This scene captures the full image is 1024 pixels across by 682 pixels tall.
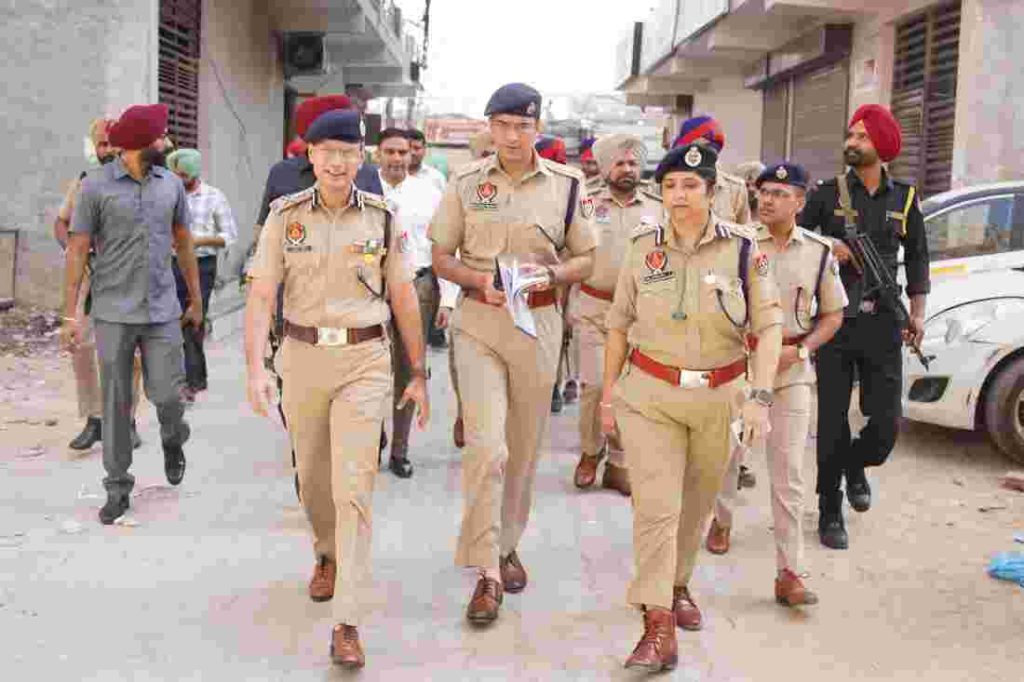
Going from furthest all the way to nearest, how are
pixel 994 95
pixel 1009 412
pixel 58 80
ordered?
1. pixel 58 80
2. pixel 994 95
3. pixel 1009 412

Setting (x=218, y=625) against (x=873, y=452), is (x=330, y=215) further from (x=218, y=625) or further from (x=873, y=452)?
(x=873, y=452)

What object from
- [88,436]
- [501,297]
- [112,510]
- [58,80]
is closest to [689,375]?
[501,297]

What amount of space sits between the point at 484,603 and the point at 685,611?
2.51 ft

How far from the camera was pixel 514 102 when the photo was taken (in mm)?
4859

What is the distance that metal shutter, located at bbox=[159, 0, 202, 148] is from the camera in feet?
44.7

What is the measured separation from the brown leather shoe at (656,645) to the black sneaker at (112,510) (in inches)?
116

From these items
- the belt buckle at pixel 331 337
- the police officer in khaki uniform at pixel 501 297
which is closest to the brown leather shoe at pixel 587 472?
the police officer in khaki uniform at pixel 501 297

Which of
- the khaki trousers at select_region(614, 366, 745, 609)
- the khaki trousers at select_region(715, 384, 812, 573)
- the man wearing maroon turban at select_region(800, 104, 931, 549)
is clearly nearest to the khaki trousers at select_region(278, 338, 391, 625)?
the khaki trousers at select_region(614, 366, 745, 609)

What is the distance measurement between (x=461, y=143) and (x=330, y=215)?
4106cm

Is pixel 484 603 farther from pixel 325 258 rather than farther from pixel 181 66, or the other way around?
pixel 181 66

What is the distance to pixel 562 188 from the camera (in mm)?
5070

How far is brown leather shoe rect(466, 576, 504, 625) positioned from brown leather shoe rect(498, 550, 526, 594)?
0.35m

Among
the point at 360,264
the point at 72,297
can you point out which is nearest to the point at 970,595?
the point at 360,264

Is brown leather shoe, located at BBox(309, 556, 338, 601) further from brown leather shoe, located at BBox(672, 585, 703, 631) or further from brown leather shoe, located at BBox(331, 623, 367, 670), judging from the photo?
brown leather shoe, located at BBox(672, 585, 703, 631)
